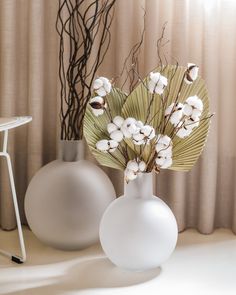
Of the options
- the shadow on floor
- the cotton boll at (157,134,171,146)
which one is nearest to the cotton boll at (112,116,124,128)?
the cotton boll at (157,134,171,146)

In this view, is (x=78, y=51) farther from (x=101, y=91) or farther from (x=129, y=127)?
(x=129, y=127)

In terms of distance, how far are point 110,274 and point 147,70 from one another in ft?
2.70

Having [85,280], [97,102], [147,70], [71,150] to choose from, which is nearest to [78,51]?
[147,70]

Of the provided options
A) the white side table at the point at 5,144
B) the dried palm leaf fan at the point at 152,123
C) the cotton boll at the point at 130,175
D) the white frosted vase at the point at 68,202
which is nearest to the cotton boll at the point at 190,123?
the dried palm leaf fan at the point at 152,123

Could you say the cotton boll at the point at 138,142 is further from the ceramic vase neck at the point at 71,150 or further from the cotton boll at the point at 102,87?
the ceramic vase neck at the point at 71,150

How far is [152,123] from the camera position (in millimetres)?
1805

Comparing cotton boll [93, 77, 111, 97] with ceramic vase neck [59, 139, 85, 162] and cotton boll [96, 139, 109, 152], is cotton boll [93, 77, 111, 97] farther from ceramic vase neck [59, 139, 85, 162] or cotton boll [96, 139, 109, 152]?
ceramic vase neck [59, 139, 85, 162]

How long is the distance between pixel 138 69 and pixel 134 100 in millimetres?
437

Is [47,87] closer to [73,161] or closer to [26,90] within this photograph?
[26,90]

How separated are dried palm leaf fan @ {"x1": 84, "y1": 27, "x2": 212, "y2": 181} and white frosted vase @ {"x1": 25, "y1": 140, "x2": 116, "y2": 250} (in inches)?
5.7

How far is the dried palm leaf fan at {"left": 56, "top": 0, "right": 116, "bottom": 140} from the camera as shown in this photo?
2061 mm

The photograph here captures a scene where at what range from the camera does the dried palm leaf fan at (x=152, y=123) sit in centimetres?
168

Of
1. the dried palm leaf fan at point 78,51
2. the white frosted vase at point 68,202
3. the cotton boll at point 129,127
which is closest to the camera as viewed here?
the cotton boll at point 129,127

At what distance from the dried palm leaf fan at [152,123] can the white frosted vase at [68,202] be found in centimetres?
15
